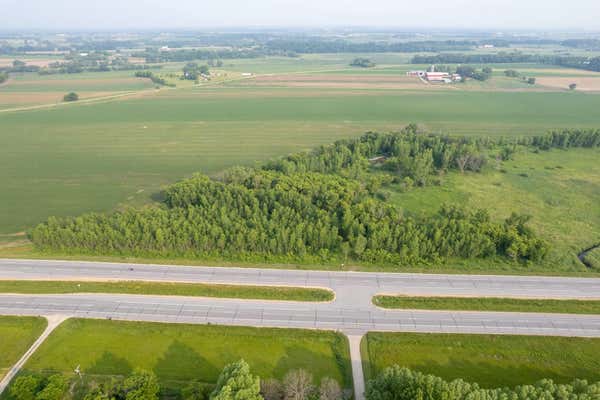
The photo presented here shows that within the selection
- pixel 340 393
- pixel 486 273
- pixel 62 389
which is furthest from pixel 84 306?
pixel 486 273

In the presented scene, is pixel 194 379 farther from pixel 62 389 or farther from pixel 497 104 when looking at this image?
pixel 497 104

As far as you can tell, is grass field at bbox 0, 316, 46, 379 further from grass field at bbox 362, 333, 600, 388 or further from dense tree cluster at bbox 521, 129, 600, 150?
dense tree cluster at bbox 521, 129, 600, 150

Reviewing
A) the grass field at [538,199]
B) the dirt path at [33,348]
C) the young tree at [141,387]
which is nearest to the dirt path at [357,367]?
the grass field at [538,199]

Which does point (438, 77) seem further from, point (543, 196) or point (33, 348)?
point (33, 348)

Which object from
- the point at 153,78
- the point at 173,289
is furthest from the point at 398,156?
the point at 153,78

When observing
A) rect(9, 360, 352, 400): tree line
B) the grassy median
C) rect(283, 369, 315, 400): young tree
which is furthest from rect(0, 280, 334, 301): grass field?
rect(283, 369, 315, 400): young tree
